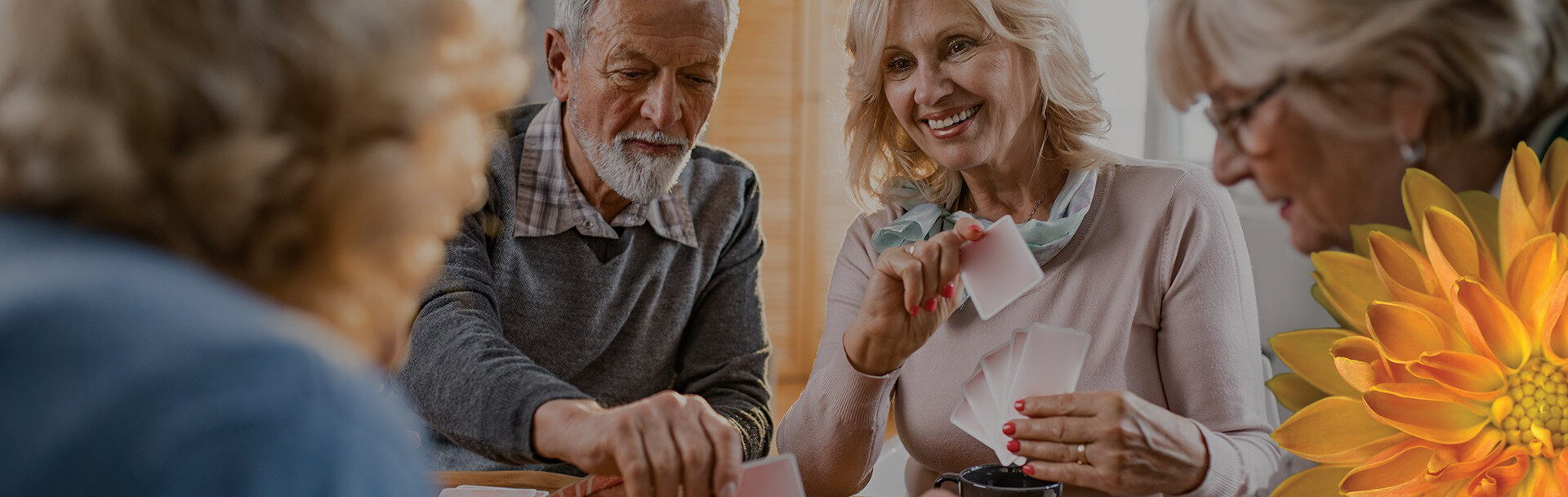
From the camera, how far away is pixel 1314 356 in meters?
0.98

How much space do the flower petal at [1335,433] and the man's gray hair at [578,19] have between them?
121 centimetres

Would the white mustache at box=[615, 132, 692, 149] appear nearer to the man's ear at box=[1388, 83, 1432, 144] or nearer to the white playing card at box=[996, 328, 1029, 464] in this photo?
the white playing card at box=[996, 328, 1029, 464]

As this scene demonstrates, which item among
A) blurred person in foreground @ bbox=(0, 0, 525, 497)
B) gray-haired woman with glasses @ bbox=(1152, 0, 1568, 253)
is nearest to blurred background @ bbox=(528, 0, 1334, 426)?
gray-haired woman with glasses @ bbox=(1152, 0, 1568, 253)

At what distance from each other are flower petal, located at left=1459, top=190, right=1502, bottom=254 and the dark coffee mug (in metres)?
0.46

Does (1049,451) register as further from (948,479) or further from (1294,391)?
(1294,391)

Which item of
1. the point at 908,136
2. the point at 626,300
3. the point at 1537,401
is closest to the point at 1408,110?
the point at 1537,401

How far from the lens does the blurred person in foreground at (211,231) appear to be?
1.77 ft

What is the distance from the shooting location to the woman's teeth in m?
1.81

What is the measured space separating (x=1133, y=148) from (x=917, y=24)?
263 cm

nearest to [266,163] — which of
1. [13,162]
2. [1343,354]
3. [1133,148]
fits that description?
[13,162]

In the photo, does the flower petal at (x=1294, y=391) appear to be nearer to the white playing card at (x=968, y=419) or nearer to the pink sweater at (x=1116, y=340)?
the white playing card at (x=968, y=419)

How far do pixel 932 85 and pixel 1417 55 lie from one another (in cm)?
98

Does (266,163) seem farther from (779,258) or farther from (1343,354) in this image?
(779,258)

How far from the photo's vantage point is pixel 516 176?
1945 mm
